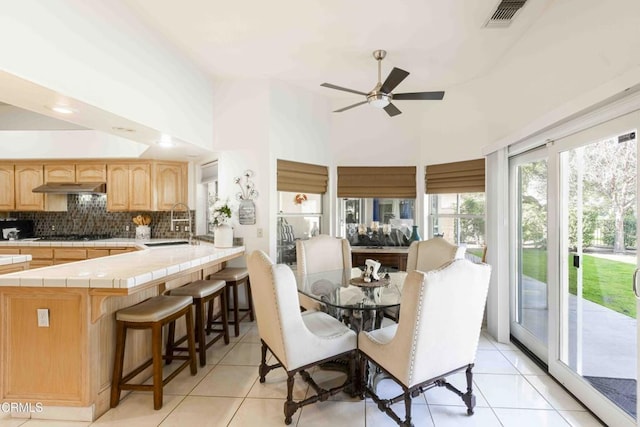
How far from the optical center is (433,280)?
1675mm

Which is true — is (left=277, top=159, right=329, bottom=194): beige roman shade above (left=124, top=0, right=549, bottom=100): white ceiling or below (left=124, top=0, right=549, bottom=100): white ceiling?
below

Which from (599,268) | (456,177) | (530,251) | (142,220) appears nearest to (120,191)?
(142,220)

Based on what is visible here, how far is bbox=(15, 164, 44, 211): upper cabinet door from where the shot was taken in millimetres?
4941

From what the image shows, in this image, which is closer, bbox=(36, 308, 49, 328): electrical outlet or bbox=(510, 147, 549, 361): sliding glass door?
bbox=(36, 308, 49, 328): electrical outlet

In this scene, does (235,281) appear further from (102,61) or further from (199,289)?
(102,61)

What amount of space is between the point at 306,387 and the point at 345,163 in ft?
10.0

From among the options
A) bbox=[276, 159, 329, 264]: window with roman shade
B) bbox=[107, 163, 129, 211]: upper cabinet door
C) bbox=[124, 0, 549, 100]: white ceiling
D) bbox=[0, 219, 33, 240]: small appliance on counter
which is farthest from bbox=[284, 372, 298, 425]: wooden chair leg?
bbox=[0, 219, 33, 240]: small appliance on counter

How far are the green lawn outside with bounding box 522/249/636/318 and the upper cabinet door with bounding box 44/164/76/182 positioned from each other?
6581 mm

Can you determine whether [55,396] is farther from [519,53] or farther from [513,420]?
[519,53]

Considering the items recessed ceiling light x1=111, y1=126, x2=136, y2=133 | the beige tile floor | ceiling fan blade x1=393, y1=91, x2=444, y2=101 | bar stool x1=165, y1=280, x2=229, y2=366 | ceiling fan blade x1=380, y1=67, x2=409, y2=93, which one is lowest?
the beige tile floor

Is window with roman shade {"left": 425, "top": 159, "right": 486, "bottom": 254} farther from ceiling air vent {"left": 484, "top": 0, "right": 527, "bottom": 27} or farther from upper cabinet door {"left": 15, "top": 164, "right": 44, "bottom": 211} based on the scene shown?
upper cabinet door {"left": 15, "top": 164, "right": 44, "bottom": 211}

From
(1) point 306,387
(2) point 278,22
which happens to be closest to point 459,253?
(1) point 306,387

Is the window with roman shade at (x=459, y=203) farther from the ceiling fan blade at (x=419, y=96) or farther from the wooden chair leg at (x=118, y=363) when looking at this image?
the wooden chair leg at (x=118, y=363)

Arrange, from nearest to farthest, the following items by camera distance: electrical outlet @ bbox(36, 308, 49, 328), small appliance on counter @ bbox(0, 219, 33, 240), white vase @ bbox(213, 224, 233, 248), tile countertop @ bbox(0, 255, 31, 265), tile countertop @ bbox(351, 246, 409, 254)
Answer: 1. electrical outlet @ bbox(36, 308, 49, 328)
2. tile countertop @ bbox(0, 255, 31, 265)
3. white vase @ bbox(213, 224, 233, 248)
4. tile countertop @ bbox(351, 246, 409, 254)
5. small appliance on counter @ bbox(0, 219, 33, 240)
